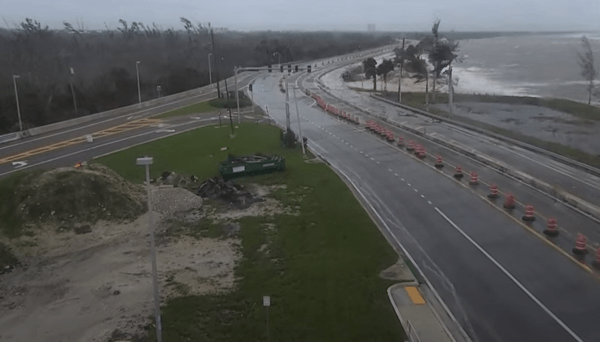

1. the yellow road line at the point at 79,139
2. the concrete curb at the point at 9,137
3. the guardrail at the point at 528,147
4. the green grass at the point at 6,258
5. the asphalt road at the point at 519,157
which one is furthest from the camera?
the concrete curb at the point at 9,137

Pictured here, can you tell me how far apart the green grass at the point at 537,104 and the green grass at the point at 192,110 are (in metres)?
23.4

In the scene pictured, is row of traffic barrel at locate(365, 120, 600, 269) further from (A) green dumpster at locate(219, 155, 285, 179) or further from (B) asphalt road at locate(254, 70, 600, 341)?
(A) green dumpster at locate(219, 155, 285, 179)

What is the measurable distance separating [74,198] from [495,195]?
20.2 metres

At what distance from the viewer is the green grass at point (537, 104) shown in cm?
3435

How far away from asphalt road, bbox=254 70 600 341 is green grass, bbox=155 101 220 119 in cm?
2986

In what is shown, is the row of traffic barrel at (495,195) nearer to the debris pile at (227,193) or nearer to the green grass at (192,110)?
the debris pile at (227,193)

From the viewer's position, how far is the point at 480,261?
19312 mm

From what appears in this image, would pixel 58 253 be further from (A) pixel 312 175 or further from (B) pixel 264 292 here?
(A) pixel 312 175

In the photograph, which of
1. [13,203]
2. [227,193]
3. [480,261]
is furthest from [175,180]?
[480,261]

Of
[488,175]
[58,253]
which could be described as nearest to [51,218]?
[58,253]

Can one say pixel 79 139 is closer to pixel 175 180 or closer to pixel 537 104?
pixel 175 180

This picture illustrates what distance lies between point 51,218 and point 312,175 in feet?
46.7

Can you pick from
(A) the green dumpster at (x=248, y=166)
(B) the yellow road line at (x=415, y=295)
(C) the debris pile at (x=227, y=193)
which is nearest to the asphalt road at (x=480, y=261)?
(B) the yellow road line at (x=415, y=295)

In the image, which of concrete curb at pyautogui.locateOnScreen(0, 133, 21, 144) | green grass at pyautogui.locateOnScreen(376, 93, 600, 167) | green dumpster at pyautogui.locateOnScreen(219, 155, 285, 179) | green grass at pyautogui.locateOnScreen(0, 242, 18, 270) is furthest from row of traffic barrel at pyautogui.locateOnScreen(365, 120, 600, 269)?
concrete curb at pyautogui.locateOnScreen(0, 133, 21, 144)
